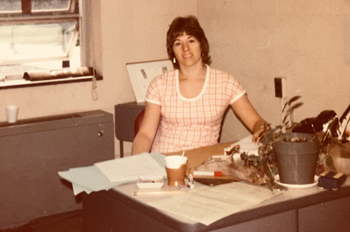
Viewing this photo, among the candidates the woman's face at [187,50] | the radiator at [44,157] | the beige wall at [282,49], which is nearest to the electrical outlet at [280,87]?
the beige wall at [282,49]

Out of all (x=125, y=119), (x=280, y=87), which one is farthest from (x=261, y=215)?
(x=125, y=119)

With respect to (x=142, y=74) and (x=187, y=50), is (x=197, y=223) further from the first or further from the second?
(x=142, y=74)

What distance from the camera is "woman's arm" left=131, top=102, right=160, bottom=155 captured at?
2885 mm

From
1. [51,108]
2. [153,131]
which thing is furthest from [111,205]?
[51,108]

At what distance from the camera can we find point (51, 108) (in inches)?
152

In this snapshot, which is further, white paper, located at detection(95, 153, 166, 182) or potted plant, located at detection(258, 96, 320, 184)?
white paper, located at detection(95, 153, 166, 182)

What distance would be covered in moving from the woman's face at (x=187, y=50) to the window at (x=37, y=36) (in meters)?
1.40

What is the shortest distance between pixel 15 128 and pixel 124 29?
3.77ft

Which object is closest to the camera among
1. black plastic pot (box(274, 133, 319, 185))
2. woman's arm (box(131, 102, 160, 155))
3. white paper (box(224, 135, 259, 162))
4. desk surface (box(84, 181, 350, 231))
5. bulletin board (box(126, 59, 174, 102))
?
desk surface (box(84, 181, 350, 231))

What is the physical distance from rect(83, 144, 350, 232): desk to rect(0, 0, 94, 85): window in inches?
84.2

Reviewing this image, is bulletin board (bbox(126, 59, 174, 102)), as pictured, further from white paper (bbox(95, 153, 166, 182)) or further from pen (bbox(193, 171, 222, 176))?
pen (bbox(193, 171, 222, 176))

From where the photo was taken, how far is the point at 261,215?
1.76 metres

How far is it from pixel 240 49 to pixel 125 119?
992 millimetres

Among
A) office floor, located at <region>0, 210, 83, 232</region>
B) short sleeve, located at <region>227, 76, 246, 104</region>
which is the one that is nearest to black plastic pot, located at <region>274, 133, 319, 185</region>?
short sleeve, located at <region>227, 76, 246, 104</region>
